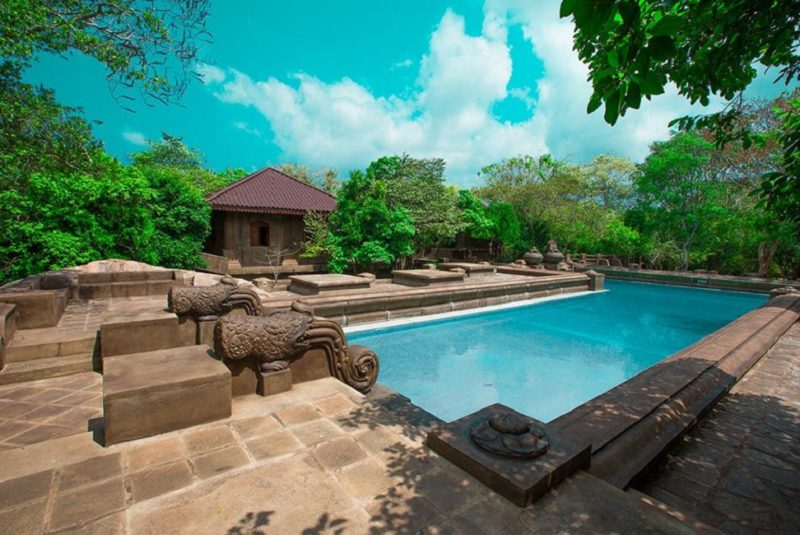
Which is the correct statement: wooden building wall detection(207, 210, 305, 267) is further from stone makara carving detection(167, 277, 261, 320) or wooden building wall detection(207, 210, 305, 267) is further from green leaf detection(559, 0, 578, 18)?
green leaf detection(559, 0, 578, 18)

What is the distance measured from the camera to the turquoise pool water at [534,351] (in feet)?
20.5

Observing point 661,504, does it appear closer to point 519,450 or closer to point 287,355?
point 519,450

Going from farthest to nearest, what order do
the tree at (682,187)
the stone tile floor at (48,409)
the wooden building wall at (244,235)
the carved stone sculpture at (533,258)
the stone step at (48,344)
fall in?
1. the tree at (682,187)
2. the carved stone sculpture at (533,258)
3. the wooden building wall at (244,235)
4. the stone step at (48,344)
5. the stone tile floor at (48,409)

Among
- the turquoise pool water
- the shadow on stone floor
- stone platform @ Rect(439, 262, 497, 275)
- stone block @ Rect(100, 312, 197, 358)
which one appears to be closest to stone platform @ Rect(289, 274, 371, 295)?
the turquoise pool water

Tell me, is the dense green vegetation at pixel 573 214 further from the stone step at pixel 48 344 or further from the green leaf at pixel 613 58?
the green leaf at pixel 613 58

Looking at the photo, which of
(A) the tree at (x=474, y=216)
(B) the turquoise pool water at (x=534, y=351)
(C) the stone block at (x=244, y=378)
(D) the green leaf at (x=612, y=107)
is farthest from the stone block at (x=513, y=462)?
(A) the tree at (x=474, y=216)

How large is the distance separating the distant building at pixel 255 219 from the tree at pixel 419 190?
12.2 feet

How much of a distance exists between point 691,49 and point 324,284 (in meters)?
8.23

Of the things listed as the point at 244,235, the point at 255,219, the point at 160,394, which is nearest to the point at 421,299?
the point at 160,394

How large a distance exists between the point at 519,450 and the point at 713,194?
2163 cm

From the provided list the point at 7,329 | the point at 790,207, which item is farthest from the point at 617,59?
the point at 7,329

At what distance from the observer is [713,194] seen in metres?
17.7

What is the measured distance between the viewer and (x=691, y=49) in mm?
2781

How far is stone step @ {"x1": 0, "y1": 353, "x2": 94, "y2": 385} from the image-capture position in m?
3.64
